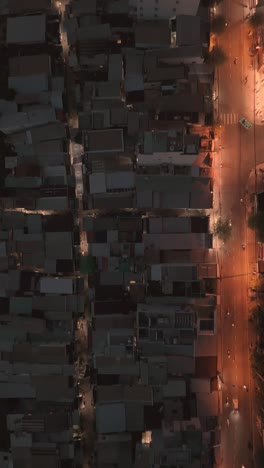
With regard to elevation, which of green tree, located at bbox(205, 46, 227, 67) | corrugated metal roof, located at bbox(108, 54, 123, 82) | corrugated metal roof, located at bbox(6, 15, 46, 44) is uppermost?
corrugated metal roof, located at bbox(6, 15, 46, 44)

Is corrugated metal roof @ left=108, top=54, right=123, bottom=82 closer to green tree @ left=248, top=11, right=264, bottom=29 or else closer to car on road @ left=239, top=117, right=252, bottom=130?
car on road @ left=239, top=117, right=252, bottom=130

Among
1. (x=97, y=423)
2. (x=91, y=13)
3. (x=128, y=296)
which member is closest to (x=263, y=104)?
(x=91, y=13)

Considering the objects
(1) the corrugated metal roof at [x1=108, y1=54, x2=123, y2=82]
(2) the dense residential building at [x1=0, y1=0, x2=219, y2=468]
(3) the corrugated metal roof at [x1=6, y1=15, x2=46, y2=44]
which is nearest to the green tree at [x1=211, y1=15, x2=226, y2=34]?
(2) the dense residential building at [x1=0, y1=0, x2=219, y2=468]

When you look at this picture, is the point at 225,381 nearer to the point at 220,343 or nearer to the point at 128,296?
the point at 220,343

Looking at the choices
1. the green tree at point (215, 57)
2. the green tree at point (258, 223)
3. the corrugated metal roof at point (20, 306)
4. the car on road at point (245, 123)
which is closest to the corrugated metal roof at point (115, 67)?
the green tree at point (215, 57)

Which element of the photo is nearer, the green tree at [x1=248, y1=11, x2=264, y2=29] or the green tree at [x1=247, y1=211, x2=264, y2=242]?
the green tree at [x1=247, y1=211, x2=264, y2=242]

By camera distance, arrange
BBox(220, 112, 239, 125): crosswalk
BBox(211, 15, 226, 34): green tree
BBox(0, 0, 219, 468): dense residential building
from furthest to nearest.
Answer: BBox(220, 112, 239, 125): crosswalk → BBox(211, 15, 226, 34): green tree → BBox(0, 0, 219, 468): dense residential building

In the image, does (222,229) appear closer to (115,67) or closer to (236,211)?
(236,211)

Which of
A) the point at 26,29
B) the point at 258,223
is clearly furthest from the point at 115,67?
the point at 258,223
